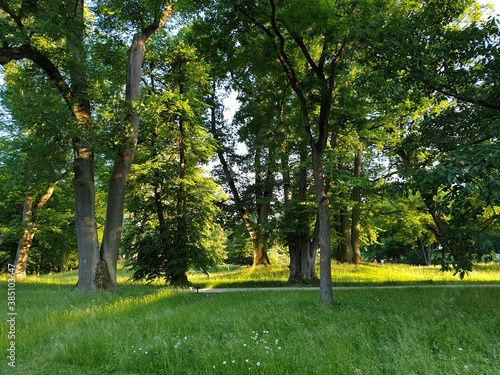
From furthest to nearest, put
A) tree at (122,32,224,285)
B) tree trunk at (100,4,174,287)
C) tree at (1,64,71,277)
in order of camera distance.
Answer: tree at (122,32,224,285) < tree trunk at (100,4,174,287) < tree at (1,64,71,277)

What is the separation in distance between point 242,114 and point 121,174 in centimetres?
1040

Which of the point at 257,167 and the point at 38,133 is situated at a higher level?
the point at 257,167

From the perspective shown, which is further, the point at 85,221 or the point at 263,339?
the point at 85,221

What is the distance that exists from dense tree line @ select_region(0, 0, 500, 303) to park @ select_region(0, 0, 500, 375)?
0.07 metres

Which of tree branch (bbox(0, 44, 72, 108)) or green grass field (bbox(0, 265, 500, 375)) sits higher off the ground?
tree branch (bbox(0, 44, 72, 108))

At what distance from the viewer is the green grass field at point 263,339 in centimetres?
434

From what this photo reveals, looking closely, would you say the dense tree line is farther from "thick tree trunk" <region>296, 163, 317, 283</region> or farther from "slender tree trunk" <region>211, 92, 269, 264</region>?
"slender tree trunk" <region>211, 92, 269, 264</region>

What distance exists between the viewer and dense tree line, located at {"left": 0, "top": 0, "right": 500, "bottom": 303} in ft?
23.9

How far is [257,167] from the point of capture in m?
22.9

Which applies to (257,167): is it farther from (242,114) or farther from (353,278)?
(353,278)

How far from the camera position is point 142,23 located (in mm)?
13133

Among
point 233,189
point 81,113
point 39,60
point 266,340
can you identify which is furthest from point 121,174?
point 233,189

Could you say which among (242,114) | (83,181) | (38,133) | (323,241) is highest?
(242,114)

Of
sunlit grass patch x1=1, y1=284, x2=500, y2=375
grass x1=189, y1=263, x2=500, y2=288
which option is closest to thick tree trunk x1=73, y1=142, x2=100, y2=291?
sunlit grass patch x1=1, y1=284, x2=500, y2=375
